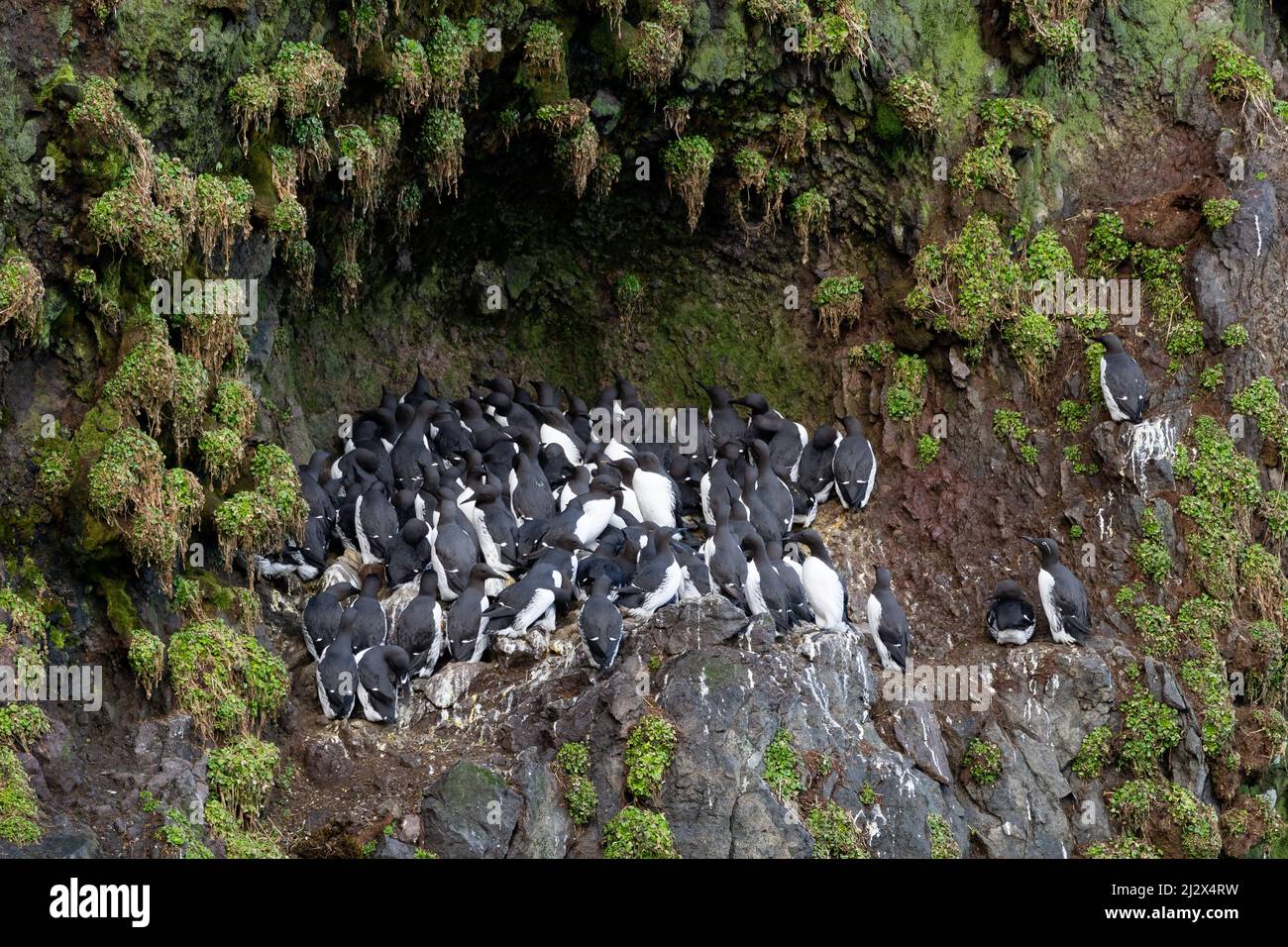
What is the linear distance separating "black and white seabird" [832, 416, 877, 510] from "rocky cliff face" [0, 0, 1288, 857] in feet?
1.04

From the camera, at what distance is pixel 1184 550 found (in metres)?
16.3

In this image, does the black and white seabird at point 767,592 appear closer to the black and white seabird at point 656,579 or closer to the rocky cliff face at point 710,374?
the rocky cliff face at point 710,374

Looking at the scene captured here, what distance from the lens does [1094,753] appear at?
50.5 feet

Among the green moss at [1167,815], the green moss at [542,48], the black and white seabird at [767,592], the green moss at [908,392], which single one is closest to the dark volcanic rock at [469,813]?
the black and white seabird at [767,592]

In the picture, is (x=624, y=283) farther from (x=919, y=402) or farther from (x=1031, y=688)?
(x=1031, y=688)

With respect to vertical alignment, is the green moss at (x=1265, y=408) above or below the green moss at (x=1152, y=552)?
above

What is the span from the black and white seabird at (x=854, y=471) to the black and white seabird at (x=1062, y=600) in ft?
6.32

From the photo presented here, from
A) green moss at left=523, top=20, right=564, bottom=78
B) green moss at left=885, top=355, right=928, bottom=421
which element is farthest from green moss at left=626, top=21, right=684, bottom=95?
Answer: green moss at left=885, top=355, right=928, bottom=421

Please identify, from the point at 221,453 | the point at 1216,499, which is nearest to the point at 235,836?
the point at 221,453

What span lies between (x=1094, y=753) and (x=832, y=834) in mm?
3176

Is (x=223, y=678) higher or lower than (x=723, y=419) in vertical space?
lower

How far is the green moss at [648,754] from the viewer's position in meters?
13.2

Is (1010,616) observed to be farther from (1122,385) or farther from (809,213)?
(809,213)

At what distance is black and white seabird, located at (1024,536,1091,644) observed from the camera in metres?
15.7
